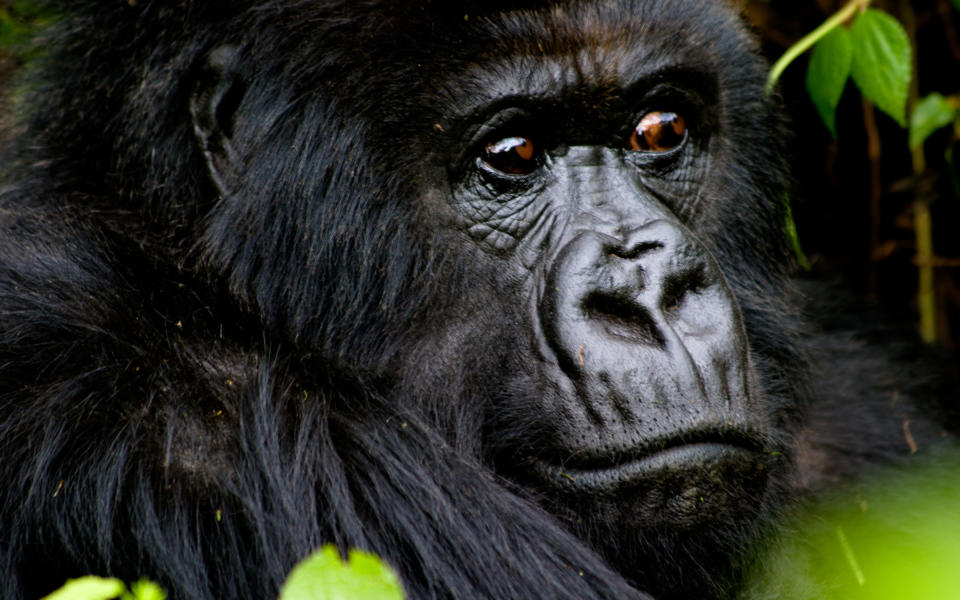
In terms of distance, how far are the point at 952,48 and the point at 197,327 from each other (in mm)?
3928

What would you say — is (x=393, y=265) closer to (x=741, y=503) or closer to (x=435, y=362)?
(x=435, y=362)

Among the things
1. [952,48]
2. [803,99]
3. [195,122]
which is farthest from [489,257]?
[952,48]

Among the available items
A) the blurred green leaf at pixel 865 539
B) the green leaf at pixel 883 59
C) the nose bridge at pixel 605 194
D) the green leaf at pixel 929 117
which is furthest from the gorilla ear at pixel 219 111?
the green leaf at pixel 929 117

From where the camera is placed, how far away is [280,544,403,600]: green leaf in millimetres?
1567

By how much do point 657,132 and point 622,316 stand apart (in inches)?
27.9

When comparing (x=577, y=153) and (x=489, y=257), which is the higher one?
(x=577, y=153)

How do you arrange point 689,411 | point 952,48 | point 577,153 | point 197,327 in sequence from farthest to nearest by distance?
point 952,48 → point 577,153 → point 197,327 → point 689,411

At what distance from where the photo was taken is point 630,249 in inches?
109

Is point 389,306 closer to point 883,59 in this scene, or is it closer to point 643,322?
point 643,322

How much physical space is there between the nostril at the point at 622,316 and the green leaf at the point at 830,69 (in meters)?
1.33

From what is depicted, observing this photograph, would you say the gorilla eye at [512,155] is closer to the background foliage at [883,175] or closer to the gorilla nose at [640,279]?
the gorilla nose at [640,279]

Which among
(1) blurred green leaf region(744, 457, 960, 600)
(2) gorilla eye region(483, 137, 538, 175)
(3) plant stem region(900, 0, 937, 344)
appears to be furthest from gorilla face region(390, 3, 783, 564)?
(3) plant stem region(900, 0, 937, 344)

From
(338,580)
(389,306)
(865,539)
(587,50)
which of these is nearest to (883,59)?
(587,50)

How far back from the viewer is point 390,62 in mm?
2793
